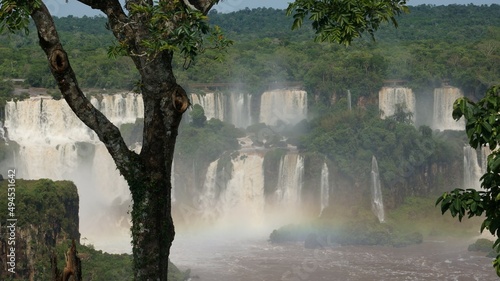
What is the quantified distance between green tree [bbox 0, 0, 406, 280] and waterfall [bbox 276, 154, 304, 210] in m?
41.7

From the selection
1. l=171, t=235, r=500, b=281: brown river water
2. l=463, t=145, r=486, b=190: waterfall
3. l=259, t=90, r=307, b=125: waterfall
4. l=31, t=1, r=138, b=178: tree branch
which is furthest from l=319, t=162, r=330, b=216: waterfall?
l=31, t=1, r=138, b=178: tree branch

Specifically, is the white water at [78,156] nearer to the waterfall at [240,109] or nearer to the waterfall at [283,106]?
the waterfall at [240,109]

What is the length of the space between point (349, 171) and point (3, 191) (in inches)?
A: 954

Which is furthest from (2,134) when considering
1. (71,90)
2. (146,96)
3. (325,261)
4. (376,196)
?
(146,96)

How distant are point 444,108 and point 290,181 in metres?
12.5

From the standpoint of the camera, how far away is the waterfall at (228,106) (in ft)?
185

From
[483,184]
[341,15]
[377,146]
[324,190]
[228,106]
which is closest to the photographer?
[483,184]

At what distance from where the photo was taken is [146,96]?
7.68 m

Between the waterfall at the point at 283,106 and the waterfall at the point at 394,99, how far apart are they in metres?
4.49

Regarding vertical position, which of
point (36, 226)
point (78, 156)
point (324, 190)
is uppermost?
point (78, 156)

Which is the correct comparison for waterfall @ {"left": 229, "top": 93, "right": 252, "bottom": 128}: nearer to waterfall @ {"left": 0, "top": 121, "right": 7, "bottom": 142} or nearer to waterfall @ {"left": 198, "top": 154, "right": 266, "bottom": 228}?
waterfall @ {"left": 198, "top": 154, "right": 266, "bottom": 228}

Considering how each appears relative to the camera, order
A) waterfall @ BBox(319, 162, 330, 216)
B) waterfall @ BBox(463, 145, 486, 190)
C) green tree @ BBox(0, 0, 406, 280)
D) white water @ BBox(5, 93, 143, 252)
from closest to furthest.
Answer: green tree @ BBox(0, 0, 406, 280), white water @ BBox(5, 93, 143, 252), waterfall @ BBox(319, 162, 330, 216), waterfall @ BBox(463, 145, 486, 190)

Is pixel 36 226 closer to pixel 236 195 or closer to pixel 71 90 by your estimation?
pixel 71 90

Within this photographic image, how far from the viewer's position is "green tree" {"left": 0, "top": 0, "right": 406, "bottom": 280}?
7484 mm
